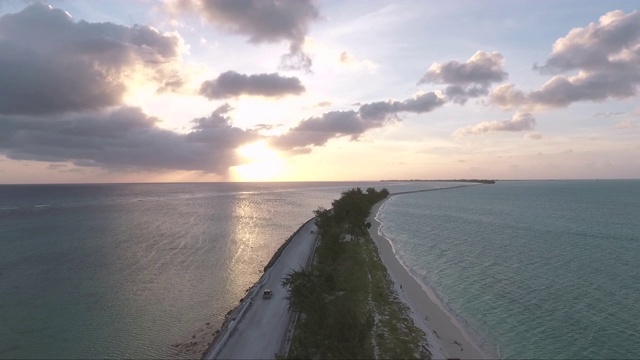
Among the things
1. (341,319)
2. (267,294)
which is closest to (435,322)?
(341,319)

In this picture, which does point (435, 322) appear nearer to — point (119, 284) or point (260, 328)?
point (260, 328)

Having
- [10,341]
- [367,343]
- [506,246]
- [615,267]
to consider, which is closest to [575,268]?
[615,267]

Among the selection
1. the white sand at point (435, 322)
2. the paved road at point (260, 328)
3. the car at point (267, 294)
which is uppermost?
the car at point (267, 294)

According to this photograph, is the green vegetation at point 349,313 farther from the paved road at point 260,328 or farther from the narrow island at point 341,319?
the paved road at point 260,328

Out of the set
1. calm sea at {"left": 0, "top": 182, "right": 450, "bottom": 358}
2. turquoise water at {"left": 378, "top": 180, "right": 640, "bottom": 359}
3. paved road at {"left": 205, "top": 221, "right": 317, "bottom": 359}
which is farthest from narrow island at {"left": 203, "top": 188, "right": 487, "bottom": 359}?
calm sea at {"left": 0, "top": 182, "right": 450, "bottom": 358}

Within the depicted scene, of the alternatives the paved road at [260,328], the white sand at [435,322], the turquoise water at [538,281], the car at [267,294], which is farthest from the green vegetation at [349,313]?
the turquoise water at [538,281]

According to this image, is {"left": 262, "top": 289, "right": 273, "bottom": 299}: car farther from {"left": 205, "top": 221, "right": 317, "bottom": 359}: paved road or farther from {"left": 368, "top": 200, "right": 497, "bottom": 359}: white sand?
{"left": 368, "top": 200, "right": 497, "bottom": 359}: white sand
